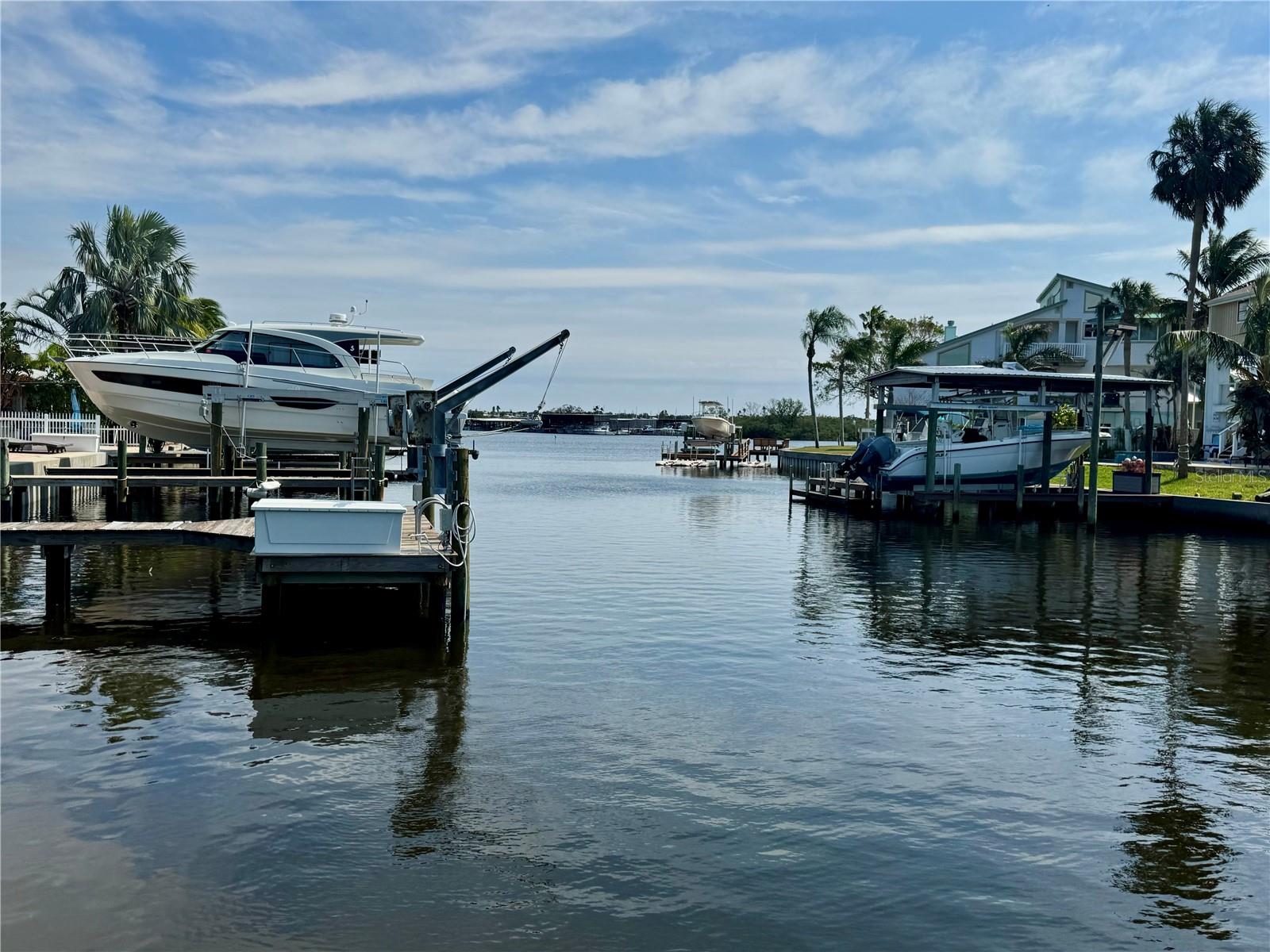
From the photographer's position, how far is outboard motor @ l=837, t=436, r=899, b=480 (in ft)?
124

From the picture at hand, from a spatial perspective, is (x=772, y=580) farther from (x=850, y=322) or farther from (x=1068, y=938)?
(x=850, y=322)

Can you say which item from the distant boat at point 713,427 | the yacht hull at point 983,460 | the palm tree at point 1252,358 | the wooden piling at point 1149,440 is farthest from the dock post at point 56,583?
the distant boat at point 713,427

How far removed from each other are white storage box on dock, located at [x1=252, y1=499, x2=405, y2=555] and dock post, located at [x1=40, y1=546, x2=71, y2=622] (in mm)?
4138

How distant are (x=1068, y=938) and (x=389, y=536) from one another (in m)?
9.63

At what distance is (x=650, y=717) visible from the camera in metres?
11.8

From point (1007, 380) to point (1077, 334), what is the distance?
29390mm

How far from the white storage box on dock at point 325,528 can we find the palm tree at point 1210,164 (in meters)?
38.8

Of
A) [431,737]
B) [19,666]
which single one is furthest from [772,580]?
[19,666]

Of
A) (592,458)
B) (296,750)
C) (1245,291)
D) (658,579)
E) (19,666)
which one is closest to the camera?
(296,750)

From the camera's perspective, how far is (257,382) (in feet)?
94.1

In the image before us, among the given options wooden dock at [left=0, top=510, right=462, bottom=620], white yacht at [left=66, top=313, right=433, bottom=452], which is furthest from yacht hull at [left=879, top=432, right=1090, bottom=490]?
wooden dock at [left=0, top=510, right=462, bottom=620]

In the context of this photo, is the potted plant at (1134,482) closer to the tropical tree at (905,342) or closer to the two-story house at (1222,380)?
the two-story house at (1222,380)

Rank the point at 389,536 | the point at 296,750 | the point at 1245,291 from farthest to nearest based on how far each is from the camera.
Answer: the point at 1245,291, the point at 389,536, the point at 296,750

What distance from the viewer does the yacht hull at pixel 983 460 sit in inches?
1462
